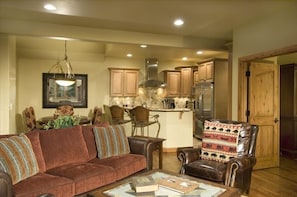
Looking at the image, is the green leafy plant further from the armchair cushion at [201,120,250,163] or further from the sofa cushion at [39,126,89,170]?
the armchair cushion at [201,120,250,163]

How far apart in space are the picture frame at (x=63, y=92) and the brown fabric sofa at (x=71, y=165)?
4.44m

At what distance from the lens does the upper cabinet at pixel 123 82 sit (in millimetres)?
8062

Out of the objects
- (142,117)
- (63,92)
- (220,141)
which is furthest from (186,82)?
(220,141)

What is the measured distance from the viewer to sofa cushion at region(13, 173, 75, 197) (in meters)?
2.30

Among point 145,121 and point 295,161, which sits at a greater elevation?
point 145,121

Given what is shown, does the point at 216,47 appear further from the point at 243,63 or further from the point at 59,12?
the point at 59,12

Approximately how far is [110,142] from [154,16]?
2139 mm

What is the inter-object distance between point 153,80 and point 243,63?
3.93 metres

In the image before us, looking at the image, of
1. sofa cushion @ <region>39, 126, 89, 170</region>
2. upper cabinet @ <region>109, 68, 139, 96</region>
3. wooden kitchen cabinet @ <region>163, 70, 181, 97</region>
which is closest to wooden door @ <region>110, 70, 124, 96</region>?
upper cabinet @ <region>109, 68, 139, 96</region>

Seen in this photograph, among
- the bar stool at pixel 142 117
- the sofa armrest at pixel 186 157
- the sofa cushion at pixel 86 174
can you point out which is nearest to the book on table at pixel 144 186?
the sofa cushion at pixel 86 174

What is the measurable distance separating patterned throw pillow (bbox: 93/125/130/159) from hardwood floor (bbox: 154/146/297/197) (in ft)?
4.72

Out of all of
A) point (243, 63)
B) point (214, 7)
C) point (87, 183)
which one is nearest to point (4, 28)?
point (87, 183)

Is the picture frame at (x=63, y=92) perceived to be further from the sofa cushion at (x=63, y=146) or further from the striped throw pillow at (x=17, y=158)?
the striped throw pillow at (x=17, y=158)

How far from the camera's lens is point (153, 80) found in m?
8.27
